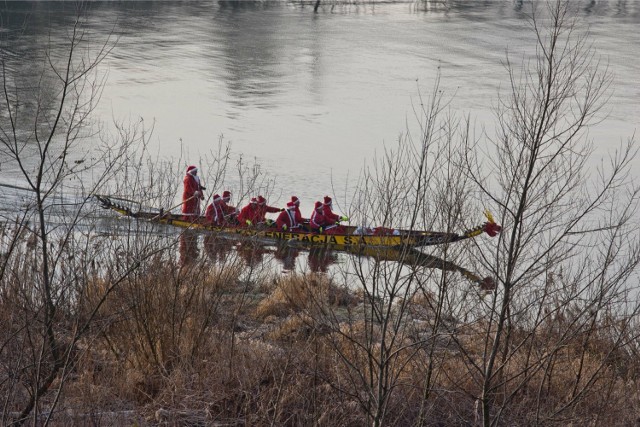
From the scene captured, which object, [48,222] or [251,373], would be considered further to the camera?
[48,222]

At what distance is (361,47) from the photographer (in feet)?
135

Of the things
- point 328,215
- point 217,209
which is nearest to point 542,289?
point 217,209

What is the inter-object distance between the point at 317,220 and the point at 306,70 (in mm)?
18157

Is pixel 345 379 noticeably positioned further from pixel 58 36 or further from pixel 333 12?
pixel 333 12

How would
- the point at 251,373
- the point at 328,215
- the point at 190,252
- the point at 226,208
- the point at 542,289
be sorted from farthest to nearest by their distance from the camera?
the point at 328,215 < the point at 226,208 < the point at 190,252 < the point at 542,289 < the point at 251,373

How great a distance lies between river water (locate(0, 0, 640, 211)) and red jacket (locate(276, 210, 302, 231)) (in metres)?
1.17

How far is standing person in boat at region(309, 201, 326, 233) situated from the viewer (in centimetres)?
1834

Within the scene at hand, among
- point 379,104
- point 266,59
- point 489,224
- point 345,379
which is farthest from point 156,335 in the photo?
point 266,59

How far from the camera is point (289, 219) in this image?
1852 cm

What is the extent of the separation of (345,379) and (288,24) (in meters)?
40.2

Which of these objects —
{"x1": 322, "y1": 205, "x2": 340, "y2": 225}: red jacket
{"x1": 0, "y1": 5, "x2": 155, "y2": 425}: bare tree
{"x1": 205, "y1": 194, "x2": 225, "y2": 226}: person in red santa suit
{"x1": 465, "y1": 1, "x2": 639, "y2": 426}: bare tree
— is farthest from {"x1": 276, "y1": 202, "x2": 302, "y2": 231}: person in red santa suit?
{"x1": 465, "y1": 1, "x2": 639, "y2": 426}: bare tree

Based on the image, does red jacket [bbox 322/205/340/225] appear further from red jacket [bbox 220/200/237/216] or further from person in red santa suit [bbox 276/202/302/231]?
red jacket [bbox 220/200/237/216]

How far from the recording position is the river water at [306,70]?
25203 millimetres

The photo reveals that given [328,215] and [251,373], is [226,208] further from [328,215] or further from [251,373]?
[251,373]
